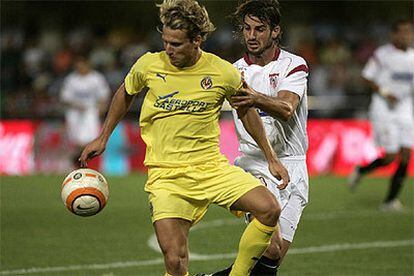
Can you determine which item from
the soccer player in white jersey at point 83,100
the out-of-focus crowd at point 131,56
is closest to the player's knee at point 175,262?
the soccer player in white jersey at point 83,100

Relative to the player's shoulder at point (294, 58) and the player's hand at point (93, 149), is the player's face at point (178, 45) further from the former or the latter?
the player's shoulder at point (294, 58)

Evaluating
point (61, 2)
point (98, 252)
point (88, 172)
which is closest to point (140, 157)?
point (61, 2)

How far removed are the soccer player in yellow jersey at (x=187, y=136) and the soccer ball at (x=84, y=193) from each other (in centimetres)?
36

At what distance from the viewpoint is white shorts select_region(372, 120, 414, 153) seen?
1304cm

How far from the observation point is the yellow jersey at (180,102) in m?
6.41

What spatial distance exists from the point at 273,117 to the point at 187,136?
2.32 ft

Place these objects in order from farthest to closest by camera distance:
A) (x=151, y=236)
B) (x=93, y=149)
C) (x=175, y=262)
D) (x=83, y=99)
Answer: (x=83, y=99) → (x=151, y=236) → (x=93, y=149) → (x=175, y=262)

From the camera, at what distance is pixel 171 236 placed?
247 inches

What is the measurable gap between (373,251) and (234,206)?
→ 359 cm

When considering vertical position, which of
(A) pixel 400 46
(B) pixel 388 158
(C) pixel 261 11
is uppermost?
(C) pixel 261 11

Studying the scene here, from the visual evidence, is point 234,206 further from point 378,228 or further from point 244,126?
point 378,228

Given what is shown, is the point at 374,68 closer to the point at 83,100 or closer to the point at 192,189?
the point at 83,100

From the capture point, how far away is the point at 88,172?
6719mm

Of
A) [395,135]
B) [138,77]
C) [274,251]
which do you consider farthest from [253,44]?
[395,135]
